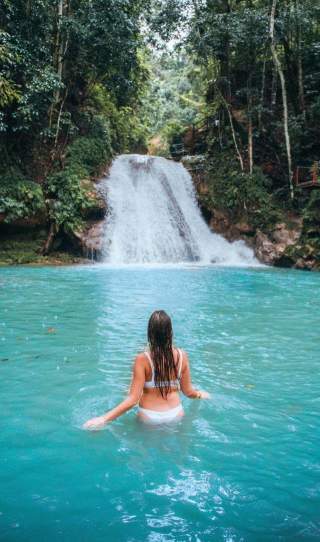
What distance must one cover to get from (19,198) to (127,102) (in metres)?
12.0

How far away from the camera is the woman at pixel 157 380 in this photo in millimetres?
3258

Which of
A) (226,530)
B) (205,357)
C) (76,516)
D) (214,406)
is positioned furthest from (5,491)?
(205,357)

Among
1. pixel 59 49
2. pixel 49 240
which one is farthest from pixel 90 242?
pixel 59 49

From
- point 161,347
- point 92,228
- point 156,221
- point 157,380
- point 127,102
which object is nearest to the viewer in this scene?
point 161,347

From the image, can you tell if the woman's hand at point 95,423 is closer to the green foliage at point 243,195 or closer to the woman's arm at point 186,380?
the woman's arm at point 186,380

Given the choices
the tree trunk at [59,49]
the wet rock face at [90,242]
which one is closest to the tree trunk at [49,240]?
the wet rock face at [90,242]

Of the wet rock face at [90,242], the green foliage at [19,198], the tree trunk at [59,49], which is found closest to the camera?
the green foliage at [19,198]

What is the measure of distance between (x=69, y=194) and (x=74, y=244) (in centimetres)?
207

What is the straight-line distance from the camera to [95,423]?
3.46 metres

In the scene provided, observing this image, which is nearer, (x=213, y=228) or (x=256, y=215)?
(x=256, y=215)

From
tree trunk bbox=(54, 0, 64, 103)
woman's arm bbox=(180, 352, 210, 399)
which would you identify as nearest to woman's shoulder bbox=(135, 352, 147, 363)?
woman's arm bbox=(180, 352, 210, 399)

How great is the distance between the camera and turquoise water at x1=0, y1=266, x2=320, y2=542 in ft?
8.29

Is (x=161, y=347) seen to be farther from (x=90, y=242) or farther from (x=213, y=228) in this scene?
(x=213, y=228)

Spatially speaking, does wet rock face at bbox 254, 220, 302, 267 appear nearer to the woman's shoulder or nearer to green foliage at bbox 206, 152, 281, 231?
green foliage at bbox 206, 152, 281, 231
